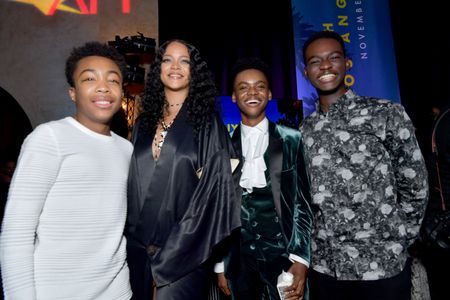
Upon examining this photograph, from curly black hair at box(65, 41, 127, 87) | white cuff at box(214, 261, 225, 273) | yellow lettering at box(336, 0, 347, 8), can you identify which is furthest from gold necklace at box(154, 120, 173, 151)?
yellow lettering at box(336, 0, 347, 8)

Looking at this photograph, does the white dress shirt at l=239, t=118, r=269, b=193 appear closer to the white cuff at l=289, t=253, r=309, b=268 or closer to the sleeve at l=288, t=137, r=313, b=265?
the sleeve at l=288, t=137, r=313, b=265

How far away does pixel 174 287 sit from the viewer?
137 cm

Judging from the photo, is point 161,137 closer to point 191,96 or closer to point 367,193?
point 191,96

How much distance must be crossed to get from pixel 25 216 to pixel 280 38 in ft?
18.2

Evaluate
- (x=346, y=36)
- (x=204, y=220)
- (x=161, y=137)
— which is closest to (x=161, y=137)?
(x=161, y=137)

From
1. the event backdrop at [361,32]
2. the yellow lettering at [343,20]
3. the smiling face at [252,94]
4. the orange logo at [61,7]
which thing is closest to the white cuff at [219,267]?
the smiling face at [252,94]

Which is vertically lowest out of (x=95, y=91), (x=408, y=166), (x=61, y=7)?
(x=408, y=166)

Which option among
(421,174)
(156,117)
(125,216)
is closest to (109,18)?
(156,117)

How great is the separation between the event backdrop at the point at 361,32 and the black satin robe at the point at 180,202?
3709 millimetres

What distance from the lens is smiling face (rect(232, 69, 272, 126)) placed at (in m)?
1.93

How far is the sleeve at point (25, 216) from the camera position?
3.55 feet

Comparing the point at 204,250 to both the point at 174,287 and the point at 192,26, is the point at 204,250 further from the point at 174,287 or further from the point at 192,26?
the point at 192,26

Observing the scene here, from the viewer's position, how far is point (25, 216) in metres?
1.12

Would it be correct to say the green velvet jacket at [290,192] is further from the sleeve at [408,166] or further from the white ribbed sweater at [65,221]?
the white ribbed sweater at [65,221]
